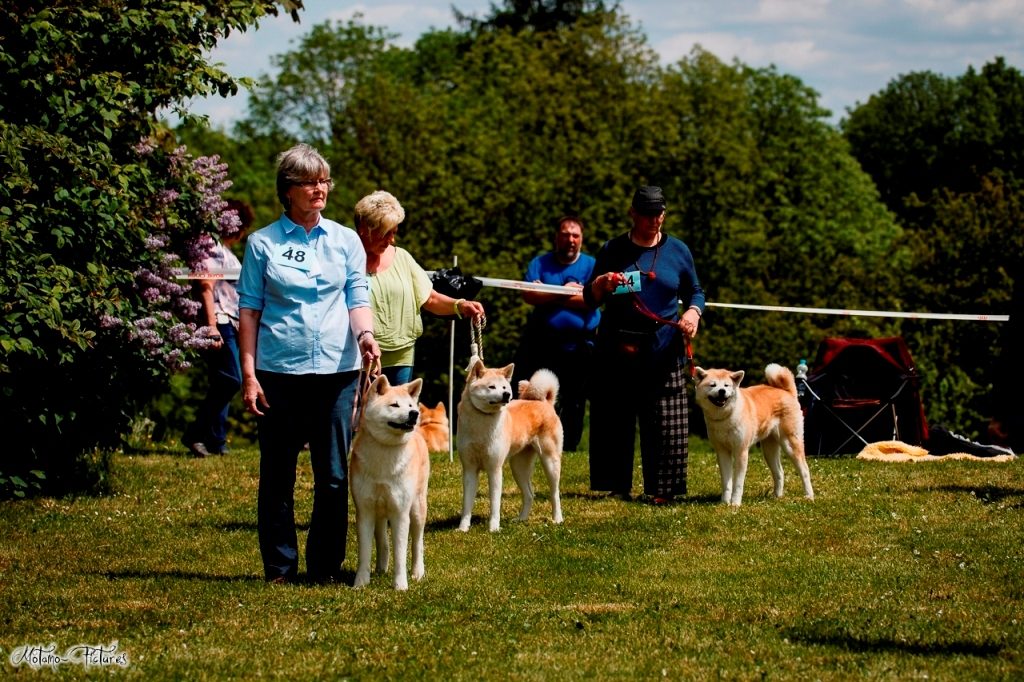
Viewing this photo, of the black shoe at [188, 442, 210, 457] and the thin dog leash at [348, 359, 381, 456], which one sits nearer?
the thin dog leash at [348, 359, 381, 456]

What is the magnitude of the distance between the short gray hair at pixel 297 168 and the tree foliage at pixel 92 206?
2635 mm

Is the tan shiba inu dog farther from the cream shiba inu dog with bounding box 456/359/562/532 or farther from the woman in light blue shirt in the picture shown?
the woman in light blue shirt

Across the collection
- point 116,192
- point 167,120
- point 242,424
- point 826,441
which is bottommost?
point 242,424

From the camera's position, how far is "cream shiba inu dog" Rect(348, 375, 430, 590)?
6328 mm

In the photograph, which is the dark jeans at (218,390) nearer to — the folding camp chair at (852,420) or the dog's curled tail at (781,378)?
the dog's curled tail at (781,378)

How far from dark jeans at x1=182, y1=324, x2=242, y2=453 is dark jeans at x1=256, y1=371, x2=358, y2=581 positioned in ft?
17.9

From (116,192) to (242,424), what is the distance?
608 inches

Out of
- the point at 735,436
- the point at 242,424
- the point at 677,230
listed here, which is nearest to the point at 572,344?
the point at 735,436

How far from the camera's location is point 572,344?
12023 millimetres

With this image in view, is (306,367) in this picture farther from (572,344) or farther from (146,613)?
(572,344)

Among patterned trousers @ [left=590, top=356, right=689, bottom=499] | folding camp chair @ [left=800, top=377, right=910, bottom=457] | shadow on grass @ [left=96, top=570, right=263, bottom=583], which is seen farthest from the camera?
folding camp chair @ [left=800, top=377, right=910, bottom=457]

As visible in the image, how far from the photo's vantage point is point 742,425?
944 cm

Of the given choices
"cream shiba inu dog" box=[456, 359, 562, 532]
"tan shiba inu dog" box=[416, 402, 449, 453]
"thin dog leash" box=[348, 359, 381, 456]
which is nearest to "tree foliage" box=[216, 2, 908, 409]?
"tan shiba inu dog" box=[416, 402, 449, 453]

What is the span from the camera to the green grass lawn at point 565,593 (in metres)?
5.22
